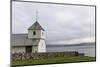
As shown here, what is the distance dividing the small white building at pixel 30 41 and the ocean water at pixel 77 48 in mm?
115

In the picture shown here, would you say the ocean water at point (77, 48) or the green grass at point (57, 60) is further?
the ocean water at point (77, 48)

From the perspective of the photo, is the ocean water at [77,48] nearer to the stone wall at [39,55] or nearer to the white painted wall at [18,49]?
the stone wall at [39,55]

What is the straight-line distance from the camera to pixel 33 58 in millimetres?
2547

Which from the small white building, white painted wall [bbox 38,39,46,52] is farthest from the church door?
white painted wall [bbox 38,39,46,52]

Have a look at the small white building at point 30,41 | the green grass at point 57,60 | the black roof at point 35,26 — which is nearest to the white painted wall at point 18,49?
the small white building at point 30,41

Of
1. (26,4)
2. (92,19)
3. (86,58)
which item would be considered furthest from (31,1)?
(86,58)

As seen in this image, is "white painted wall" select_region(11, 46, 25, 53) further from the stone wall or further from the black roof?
the black roof

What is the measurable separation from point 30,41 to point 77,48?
630mm

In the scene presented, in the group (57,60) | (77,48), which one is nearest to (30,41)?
(57,60)

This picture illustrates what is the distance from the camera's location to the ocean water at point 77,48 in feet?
8.59

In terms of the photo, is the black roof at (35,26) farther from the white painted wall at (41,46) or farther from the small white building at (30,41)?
the white painted wall at (41,46)

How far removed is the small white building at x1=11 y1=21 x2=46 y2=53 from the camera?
2486mm

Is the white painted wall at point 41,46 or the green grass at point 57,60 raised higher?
the white painted wall at point 41,46

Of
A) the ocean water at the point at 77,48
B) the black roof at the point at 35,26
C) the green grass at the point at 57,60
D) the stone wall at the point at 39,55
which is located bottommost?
the green grass at the point at 57,60
